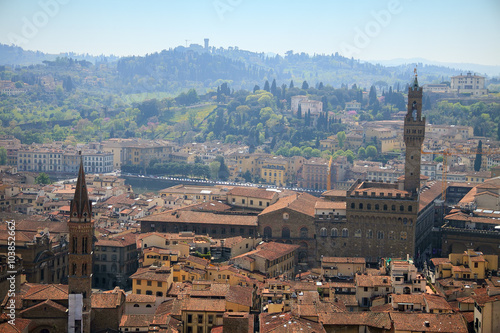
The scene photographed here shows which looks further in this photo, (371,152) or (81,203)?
(371,152)

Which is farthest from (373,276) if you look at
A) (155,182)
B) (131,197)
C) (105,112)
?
(105,112)

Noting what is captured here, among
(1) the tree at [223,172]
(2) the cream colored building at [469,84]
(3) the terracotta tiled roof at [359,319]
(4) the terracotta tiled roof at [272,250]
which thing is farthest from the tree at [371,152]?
(3) the terracotta tiled roof at [359,319]

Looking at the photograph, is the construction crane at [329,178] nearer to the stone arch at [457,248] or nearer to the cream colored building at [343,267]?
the stone arch at [457,248]

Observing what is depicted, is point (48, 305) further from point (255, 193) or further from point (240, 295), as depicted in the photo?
point (255, 193)

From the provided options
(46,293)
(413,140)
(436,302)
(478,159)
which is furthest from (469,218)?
(478,159)

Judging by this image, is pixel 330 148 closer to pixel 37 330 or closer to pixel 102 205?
pixel 102 205
